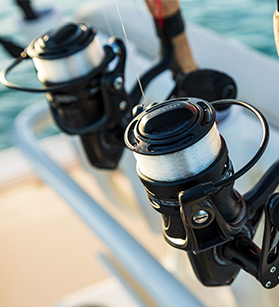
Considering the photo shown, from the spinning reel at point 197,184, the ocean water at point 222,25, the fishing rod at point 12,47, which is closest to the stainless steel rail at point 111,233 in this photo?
the spinning reel at point 197,184

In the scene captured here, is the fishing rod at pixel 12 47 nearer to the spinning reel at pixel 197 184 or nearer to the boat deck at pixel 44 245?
the spinning reel at pixel 197 184

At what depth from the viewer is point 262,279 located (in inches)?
22.4

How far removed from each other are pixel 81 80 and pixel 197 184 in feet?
1.17

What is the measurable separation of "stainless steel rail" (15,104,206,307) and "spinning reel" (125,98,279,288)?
0.09 meters

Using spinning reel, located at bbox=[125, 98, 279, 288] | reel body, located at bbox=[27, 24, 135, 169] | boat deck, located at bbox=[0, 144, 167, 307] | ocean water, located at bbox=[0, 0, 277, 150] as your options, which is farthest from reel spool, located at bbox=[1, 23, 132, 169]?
ocean water, located at bbox=[0, 0, 277, 150]

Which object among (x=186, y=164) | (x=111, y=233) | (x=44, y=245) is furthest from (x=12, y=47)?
(x=44, y=245)

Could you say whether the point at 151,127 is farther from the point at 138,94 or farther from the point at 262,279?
the point at 138,94

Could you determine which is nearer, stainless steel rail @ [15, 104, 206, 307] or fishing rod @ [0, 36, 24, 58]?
stainless steel rail @ [15, 104, 206, 307]

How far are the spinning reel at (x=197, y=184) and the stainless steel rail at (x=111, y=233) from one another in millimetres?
91

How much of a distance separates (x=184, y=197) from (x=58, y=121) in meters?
0.45

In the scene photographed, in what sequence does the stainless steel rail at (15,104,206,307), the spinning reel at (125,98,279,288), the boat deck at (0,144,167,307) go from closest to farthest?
1. the spinning reel at (125,98,279,288)
2. the stainless steel rail at (15,104,206,307)
3. the boat deck at (0,144,167,307)

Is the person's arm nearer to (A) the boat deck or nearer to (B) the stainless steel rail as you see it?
(B) the stainless steel rail

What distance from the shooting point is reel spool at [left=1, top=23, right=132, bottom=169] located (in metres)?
0.80

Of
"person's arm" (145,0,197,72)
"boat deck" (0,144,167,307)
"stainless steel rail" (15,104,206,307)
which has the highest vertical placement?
"person's arm" (145,0,197,72)
